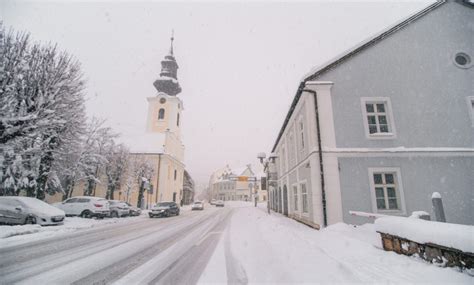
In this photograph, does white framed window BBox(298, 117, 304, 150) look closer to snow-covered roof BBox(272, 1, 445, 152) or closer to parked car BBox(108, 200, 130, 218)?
snow-covered roof BBox(272, 1, 445, 152)

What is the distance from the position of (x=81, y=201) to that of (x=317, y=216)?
17884mm

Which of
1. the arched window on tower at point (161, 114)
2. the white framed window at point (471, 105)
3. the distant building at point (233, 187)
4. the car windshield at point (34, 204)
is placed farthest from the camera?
the distant building at point (233, 187)

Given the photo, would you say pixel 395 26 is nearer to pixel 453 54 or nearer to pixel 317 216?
pixel 453 54

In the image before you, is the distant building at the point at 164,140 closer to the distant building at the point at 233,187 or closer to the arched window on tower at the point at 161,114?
the arched window on tower at the point at 161,114

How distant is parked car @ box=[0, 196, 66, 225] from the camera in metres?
11.9

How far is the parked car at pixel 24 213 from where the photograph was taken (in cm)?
1189

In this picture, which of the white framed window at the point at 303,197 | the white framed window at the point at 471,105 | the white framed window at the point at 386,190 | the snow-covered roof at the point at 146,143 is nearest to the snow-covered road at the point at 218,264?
the white framed window at the point at 386,190

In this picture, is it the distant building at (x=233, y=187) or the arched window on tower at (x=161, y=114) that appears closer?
the arched window on tower at (x=161, y=114)

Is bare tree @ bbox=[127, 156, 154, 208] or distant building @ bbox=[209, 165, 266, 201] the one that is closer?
bare tree @ bbox=[127, 156, 154, 208]

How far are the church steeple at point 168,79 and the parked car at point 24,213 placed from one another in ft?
114

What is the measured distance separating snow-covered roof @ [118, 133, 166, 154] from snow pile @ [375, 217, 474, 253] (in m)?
37.5

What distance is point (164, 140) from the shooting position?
40.8 m

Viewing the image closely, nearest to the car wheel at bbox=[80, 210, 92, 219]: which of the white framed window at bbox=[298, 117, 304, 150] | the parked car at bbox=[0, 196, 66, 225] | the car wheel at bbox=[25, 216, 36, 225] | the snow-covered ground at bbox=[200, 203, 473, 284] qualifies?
the parked car at bbox=[0, 196, 66, 225]

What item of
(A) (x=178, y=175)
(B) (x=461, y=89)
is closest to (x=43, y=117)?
(B) (x=461, y=89)
